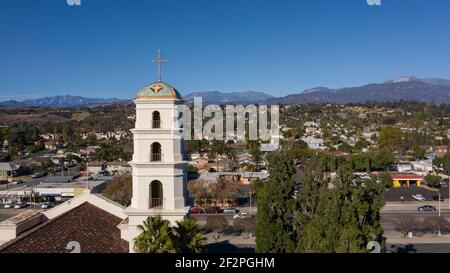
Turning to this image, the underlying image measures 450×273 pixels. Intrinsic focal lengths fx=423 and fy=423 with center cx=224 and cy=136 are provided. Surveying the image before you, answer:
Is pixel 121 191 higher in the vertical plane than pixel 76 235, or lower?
lower

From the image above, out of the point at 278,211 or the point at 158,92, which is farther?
the point at 278,211

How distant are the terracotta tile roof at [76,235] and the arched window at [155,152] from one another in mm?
2576

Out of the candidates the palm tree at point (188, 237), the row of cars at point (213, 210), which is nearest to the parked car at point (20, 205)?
the row of cars at point (213, 210)

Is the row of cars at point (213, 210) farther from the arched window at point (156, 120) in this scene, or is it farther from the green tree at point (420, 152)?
the green tree at point (420, 152)

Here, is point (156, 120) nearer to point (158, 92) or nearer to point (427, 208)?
point (158, 92)

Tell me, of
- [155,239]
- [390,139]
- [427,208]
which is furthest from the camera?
[390,139]

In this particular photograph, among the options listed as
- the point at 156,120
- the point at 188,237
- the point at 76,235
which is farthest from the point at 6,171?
the point at 188,237

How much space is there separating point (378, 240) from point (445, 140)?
236 feet

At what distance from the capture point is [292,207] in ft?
53.4

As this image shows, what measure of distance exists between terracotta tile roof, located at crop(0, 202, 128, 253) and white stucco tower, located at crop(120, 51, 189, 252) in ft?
2.61

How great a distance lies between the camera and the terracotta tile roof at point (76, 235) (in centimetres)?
1038

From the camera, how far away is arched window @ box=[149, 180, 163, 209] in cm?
1155

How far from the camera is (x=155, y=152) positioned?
11.6 meters

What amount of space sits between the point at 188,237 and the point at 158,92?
389cm
